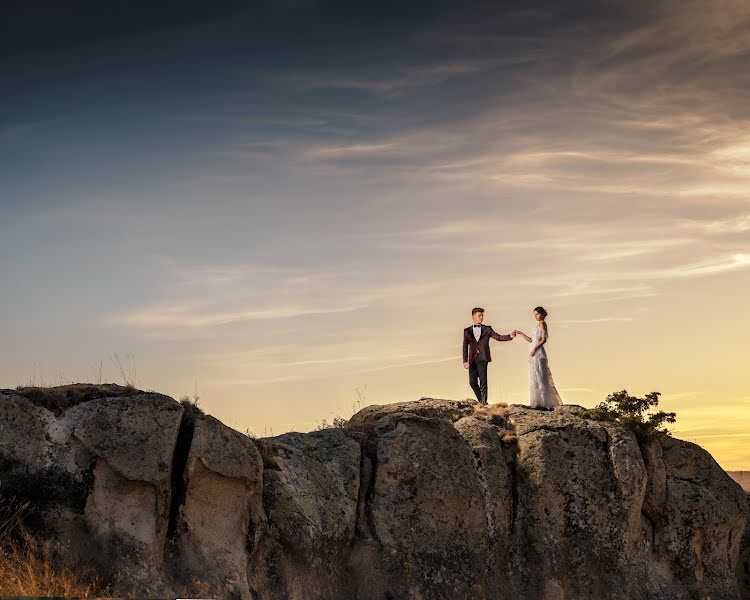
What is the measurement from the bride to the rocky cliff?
34.7 inches

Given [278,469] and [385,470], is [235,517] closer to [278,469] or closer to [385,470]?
[278,469]

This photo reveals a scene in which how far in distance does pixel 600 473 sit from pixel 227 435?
12.5 metres

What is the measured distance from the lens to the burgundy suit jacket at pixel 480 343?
34.5 meters

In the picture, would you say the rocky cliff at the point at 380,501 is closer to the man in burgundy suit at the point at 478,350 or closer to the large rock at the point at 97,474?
the large rock at the point at 97,474

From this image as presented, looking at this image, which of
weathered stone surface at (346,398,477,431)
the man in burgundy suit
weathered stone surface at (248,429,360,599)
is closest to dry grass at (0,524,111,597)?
weathered stone surface at (248,429,360,599)

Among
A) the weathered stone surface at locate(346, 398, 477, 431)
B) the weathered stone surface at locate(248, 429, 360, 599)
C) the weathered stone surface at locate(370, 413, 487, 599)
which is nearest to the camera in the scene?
the weathered stone surface at locate(248, 429, 360, 599)

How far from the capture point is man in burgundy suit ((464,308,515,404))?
34.5m

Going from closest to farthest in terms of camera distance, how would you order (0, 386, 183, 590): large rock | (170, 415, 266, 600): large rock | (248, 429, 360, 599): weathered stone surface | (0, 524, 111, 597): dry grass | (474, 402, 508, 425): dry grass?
(0, 524, 111, 597): dry grass < (0, 386, 183, 590): large rock < (170, 415, 266, 600): large rock < (248, 429, 360, 599): weathered stone surface < (474, 402, 508, 425): dry grass

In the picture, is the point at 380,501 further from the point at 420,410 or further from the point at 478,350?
the point at 478,350

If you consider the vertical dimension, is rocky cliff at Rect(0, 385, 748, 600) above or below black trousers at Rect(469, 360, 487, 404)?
below

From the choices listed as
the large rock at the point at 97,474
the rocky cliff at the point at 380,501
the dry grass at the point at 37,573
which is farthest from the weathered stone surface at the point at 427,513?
the dry grass at the point at 37,573

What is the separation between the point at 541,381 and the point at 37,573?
18.5 metres

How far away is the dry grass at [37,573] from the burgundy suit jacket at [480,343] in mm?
16300

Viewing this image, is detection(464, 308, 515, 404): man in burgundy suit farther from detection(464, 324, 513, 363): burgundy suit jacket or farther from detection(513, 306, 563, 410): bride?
detection(513, 306, 563, 410): bride
